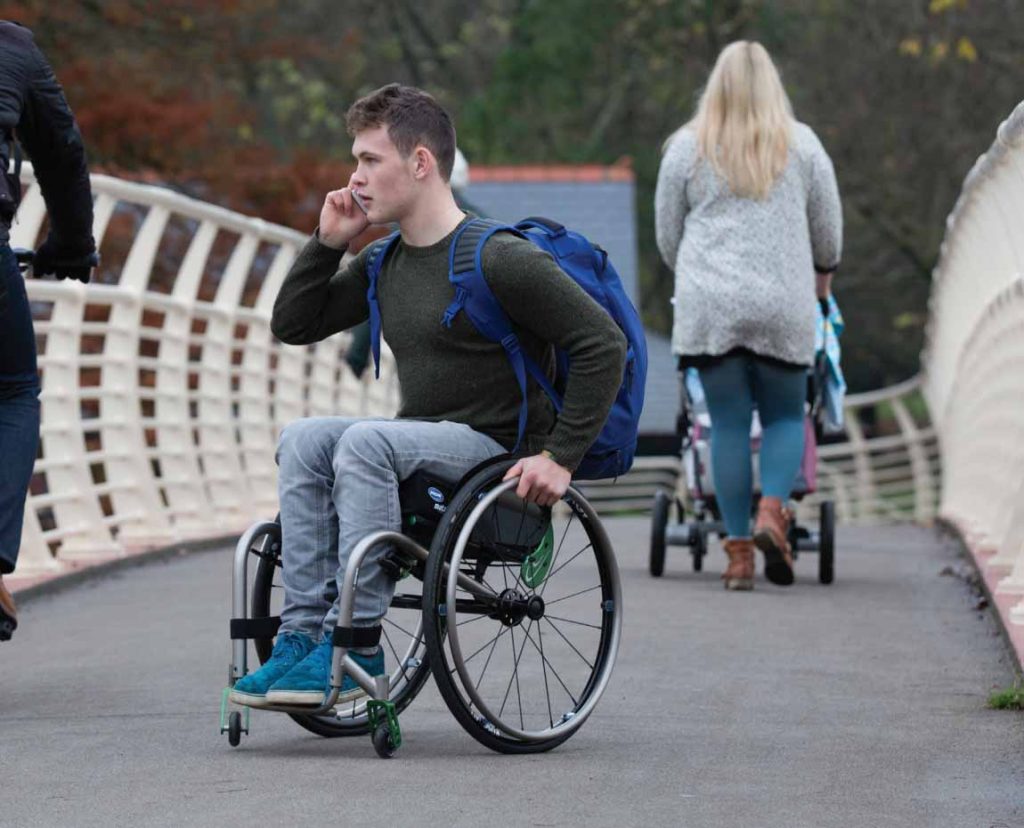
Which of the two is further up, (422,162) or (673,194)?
(673,194)

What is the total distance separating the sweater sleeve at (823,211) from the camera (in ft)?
27.4

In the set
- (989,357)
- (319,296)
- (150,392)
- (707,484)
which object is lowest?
(707,484)

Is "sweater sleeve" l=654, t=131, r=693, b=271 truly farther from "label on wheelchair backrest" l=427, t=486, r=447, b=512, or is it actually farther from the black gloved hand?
"label on wheelchair backrest" l=427, t=486, r=447, b=512

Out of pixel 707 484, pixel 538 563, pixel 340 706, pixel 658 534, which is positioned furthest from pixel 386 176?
pixel 658 534

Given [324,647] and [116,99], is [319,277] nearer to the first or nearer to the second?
[324,647]

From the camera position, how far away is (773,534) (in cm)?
822

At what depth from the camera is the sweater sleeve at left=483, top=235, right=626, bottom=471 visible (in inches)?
191

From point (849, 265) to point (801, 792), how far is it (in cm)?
2922

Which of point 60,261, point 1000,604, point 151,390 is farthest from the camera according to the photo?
point 151,390

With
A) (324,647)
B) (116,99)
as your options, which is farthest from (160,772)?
(116,99)

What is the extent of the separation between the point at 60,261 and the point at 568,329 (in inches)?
61.4

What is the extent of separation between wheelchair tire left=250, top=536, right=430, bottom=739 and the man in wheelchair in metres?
0.17

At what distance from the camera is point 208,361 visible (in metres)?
11.2

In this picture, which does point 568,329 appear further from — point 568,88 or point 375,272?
point 568,88
